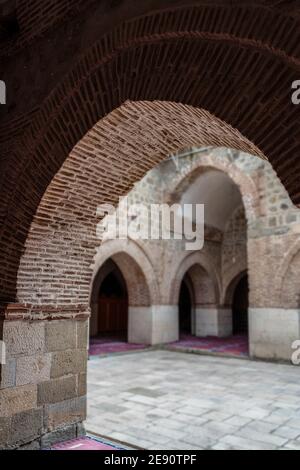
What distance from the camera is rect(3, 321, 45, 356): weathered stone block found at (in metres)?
3.88

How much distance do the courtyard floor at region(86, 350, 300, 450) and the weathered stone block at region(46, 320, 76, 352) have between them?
3.33 ft

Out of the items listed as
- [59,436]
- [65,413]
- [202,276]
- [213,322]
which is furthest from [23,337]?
[213,322]

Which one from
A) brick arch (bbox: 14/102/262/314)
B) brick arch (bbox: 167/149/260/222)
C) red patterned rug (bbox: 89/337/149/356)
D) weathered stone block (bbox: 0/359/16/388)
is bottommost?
red patterned rug (bbox: 89/337/149/356)

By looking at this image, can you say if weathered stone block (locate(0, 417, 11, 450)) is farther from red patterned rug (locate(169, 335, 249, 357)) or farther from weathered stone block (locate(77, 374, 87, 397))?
red patterned rug (locate(169, 335, 249, 357))

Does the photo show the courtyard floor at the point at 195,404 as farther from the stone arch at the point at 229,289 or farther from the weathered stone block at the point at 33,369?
the stone arch at the point at 229,289

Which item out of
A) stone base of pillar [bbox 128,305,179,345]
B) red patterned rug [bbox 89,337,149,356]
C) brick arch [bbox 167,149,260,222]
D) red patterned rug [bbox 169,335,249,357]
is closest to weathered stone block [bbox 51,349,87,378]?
red patterned rug [bbox 89,337,149,356]

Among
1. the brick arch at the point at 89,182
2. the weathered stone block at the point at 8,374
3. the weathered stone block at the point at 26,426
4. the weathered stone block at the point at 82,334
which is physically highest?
the brick arch at the point at 89,182

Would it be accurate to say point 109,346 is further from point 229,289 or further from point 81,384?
point 81,384

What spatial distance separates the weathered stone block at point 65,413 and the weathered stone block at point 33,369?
0.32m

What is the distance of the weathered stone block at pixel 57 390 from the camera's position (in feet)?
13.2

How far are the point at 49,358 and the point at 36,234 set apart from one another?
1247mm

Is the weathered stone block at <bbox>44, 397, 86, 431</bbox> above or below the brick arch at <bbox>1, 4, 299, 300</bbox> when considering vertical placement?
below

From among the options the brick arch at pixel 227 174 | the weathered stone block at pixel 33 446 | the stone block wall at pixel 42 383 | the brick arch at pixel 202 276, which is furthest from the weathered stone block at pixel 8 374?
the brick arch at pixel 202 276

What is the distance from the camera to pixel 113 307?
15055 millimetres
